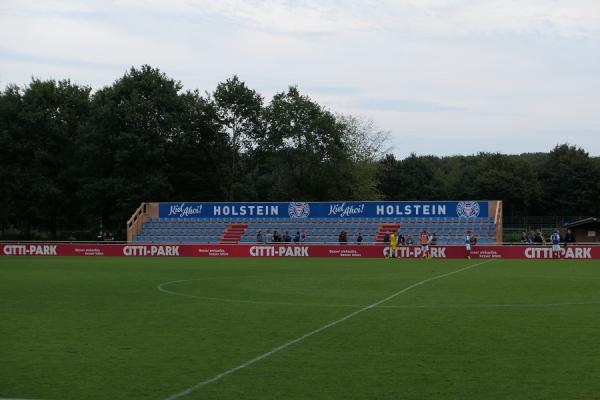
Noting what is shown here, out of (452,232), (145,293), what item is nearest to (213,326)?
(145,293)

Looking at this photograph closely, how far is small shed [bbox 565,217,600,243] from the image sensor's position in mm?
59219

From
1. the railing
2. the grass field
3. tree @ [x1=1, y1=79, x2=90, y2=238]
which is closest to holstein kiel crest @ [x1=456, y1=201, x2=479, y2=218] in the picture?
the railing

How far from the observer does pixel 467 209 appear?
175ft

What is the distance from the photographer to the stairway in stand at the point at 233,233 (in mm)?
55500

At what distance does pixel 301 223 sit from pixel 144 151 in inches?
651

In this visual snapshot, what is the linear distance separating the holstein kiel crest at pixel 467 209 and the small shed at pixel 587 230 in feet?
36.6

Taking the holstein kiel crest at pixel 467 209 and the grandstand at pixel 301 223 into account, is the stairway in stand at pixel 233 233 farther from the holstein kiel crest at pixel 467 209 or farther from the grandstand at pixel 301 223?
the holstein kiel crest at pixel 467 209

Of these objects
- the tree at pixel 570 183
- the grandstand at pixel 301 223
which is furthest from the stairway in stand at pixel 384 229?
the tree at pixel 570 183

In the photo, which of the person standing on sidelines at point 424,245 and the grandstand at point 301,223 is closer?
the person standing on sidelines at point 424,245

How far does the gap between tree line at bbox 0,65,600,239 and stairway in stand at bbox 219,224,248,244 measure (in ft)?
32.8

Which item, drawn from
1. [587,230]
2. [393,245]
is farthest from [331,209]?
[587,230]

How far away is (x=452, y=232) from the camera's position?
52.6 m

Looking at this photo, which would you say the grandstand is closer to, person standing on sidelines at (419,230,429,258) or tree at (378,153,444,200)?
person standing on sidelines at (419,230,429,258)

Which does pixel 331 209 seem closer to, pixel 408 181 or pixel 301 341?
Answer: pixel 301 341
